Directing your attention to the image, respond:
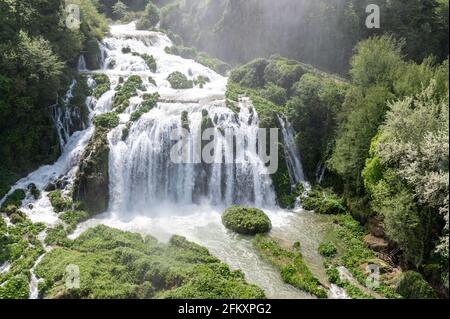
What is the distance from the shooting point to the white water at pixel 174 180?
2906 centimetres

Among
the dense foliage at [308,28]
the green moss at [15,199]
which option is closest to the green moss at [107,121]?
the green moss at [15,199]

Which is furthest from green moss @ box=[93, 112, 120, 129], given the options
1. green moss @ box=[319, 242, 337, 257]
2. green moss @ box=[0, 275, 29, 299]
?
green moss @ box=[319, 242, 337, 257]

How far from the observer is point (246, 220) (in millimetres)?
29125

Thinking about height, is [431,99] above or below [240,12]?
below

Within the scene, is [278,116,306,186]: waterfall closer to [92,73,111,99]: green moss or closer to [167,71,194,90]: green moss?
[167,71,194,90]: green moss

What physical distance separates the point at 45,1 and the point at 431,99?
35046mm

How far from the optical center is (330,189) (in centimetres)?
3531

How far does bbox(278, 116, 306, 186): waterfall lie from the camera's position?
120 feet

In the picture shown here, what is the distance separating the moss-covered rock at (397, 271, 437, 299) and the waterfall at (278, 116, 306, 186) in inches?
583

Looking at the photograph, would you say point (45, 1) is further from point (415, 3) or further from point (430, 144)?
point (415, 3)

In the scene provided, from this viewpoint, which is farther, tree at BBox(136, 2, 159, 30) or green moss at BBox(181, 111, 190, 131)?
tree at BBox(136, 2, 159, 30)

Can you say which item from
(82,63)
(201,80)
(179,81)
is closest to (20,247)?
(179,81)

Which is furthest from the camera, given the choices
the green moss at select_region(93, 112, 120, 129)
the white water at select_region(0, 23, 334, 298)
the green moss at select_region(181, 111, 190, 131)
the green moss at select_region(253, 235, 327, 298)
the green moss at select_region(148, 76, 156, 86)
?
the green moss at select_region(148, 76, 156, 86)

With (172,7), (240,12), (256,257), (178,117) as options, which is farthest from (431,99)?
(172,7)
